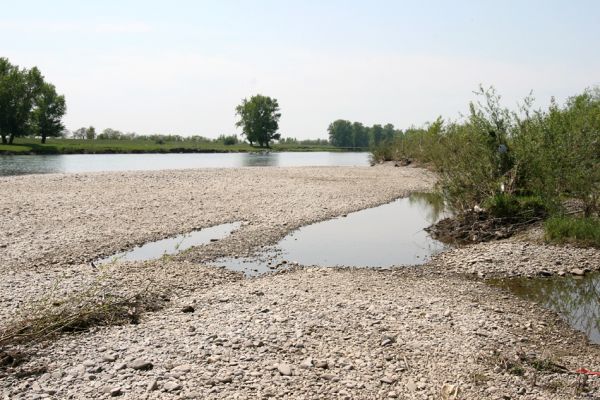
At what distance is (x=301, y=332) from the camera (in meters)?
8.84

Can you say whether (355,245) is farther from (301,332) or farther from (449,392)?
(449,392)

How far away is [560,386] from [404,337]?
8.05 ft

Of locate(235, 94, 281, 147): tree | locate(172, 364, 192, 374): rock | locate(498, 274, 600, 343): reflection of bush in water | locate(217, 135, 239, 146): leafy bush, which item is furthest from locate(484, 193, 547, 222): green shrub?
locate(217, 135, 239, 146): leafy bush

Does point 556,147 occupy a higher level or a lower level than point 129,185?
higher

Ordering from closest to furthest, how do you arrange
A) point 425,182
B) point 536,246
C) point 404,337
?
point 404,337
point 536,246
point 425,182

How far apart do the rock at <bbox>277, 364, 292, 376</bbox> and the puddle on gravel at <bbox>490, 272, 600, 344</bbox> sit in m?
5.84

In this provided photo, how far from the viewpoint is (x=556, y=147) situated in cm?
1748

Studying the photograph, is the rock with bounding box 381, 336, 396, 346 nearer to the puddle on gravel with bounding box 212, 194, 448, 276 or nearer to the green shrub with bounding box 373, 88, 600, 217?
the puddle on gravel with bounding box 212, 194, 448, 276

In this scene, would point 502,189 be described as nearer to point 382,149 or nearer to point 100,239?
point 100,239

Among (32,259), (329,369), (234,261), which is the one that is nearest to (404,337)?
(329,369)

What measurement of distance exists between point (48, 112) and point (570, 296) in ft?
334

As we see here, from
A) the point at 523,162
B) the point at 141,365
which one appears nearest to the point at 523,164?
the point at 523,162

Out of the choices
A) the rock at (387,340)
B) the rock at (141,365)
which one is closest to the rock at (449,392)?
the rock at (387,340)

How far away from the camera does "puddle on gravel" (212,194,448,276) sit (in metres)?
15.3
